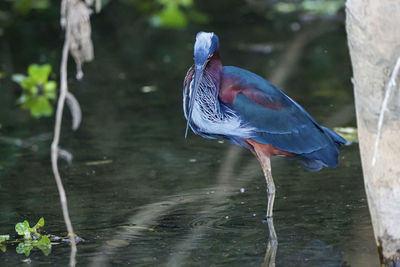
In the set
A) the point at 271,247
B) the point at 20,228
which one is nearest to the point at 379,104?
the point at 271,247

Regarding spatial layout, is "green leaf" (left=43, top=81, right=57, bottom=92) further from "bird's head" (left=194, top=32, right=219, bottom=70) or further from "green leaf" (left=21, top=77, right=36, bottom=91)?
"bird's head" (left=194, top=32, right=219, bottom=70)

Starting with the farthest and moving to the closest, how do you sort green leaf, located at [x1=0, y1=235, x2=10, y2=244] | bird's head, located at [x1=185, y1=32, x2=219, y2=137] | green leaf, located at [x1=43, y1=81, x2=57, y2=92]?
green leaf, located at [x1=43, y1=81, x2=57, y2=92] < bird's head, located at [x1=185, y1=32, x2=219, y2=137] < green leaf, located at [x1=0, y1=235, x2=10, y2=244]

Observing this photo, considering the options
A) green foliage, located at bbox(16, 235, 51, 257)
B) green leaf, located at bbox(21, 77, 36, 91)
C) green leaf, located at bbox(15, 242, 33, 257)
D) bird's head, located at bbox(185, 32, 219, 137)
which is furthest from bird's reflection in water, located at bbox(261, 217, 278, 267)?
green leaf, located at bbox(21, 77, 36, 91)

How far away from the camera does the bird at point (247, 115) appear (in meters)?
5.11

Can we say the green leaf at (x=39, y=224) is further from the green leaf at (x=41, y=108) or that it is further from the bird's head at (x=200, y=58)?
the green leaf at (x=41, y=108)

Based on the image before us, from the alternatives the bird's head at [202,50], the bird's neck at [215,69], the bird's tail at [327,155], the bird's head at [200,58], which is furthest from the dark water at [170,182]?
the bird's head at [202,50]

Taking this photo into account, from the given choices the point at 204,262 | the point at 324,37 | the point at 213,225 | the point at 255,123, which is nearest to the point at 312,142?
the point at 255,123

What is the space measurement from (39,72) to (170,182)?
343 centimetres

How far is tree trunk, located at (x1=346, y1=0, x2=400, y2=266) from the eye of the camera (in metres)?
3.66

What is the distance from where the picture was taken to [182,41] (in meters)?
12.1

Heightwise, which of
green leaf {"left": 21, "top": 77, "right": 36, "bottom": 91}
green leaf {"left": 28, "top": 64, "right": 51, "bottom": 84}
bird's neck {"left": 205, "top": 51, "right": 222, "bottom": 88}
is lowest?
green leaf {"left": 21, "top": 77, "right": 36, "bottom": 91}

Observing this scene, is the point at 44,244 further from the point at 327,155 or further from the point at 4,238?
the point at 327,155

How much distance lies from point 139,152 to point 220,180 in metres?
1.07

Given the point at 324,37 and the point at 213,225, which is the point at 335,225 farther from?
the point at 324,37
